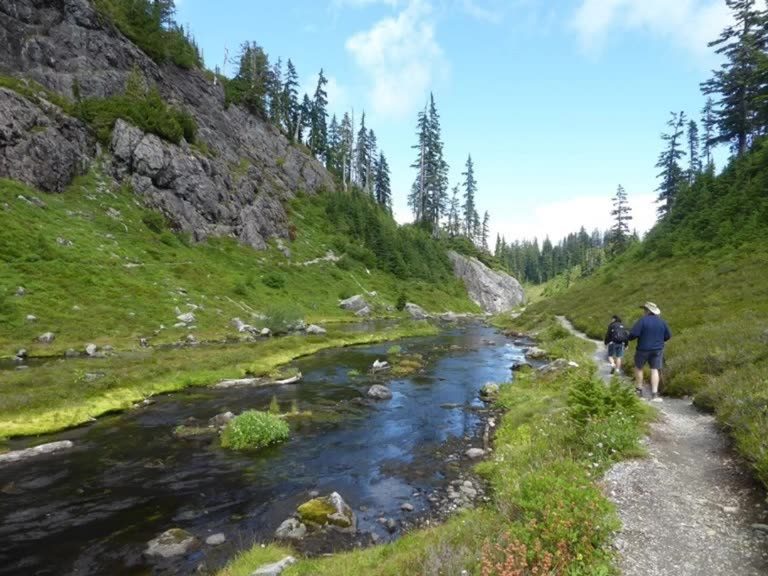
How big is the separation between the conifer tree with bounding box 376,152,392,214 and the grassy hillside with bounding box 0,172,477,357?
68635 millimetres

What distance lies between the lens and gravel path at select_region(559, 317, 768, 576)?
7707 millimetres

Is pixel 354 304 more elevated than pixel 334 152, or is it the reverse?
pixel 334 152

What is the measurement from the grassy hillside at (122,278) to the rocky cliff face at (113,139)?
12.3 ft

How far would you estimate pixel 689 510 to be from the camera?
30.9 ft

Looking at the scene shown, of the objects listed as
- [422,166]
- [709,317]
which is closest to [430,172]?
[422,166]

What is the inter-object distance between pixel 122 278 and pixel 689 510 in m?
53.2

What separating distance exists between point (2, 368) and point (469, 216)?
14901 cm

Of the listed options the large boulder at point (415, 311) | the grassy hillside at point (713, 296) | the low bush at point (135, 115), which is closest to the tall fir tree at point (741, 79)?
the grassy hillside at point (713, 296)

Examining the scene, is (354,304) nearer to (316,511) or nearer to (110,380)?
(110,380)

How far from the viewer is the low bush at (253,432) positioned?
60.8 ft

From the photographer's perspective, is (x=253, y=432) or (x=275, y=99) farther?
(x=275, y=99)

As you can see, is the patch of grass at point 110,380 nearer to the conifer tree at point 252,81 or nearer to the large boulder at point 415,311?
the large boulder at point 415,311

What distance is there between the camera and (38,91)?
67688 mm

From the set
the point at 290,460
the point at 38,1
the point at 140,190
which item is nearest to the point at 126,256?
the point at 140,190
